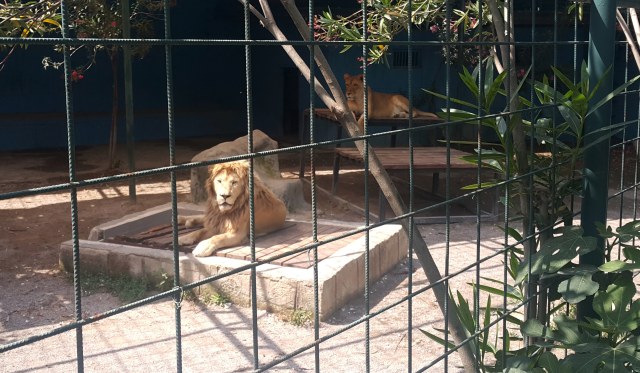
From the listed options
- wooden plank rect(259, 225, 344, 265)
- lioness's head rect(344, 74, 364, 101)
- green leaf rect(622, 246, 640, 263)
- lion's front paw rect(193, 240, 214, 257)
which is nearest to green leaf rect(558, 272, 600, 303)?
green leaf rect(622, 246, 640, 263)

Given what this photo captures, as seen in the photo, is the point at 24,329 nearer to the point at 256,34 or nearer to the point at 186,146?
the point at 186,146

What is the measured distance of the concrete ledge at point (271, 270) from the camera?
425 cm

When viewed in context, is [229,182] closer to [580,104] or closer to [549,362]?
[580,104]

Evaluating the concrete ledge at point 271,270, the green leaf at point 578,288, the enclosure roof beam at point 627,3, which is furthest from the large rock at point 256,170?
the green leaf at point 578,288

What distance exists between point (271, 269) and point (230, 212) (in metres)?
0.79

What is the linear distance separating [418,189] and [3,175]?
5.87 m

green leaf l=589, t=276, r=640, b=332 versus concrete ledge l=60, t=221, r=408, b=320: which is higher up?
A: green leaf l=589, t=276, r=640, b=332

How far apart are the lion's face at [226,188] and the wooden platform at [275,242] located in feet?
1.12

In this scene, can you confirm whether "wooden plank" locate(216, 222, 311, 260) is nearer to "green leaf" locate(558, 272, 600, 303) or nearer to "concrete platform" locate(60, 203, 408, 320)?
"concrete platform" locate(60, 203, 408, 320)

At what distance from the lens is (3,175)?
9.16m

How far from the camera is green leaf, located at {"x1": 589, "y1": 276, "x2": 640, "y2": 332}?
237 centimetres

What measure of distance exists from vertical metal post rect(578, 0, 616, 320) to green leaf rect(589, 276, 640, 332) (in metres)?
0.30

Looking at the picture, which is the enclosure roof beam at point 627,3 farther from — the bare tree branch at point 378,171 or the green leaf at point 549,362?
the green leaf at point 549,362

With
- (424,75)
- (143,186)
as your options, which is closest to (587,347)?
(143,186)
